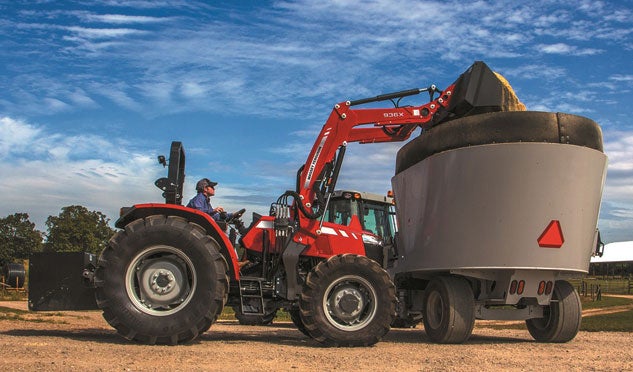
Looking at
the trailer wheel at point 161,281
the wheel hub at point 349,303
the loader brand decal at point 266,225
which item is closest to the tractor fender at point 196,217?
the trailer wheel at point 161,281

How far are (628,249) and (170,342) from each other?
78892mm

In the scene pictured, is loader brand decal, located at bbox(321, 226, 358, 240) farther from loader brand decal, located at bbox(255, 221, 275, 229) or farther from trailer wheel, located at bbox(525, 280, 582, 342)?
trailer wheel, located at bbox(525, 280, 582, 342)

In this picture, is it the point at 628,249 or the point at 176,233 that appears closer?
the point at 176,233

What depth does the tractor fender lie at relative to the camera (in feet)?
26.9

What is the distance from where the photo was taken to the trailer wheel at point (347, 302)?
26.4 feet

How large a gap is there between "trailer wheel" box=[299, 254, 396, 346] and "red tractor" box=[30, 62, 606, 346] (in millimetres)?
15

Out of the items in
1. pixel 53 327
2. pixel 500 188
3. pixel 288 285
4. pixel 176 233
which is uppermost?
pixel 500 188

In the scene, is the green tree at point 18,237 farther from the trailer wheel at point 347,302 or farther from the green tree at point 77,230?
the trailer wheel at point 347,302

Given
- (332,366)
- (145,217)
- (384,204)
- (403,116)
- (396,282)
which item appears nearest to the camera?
(332,366)

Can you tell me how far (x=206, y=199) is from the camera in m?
9.01

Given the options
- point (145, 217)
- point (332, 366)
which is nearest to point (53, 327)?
point (145, 217)

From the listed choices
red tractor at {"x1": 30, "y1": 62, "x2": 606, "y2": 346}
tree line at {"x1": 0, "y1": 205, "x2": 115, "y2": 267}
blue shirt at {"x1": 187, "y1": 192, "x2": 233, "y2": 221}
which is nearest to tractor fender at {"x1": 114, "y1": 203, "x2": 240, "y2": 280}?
red tractor at {"x1": 30, "y1": 62, "x2": 606, "y2": 346}

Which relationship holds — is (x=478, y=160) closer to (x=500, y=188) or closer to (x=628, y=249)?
(x=500, y=188)

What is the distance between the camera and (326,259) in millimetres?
8812
